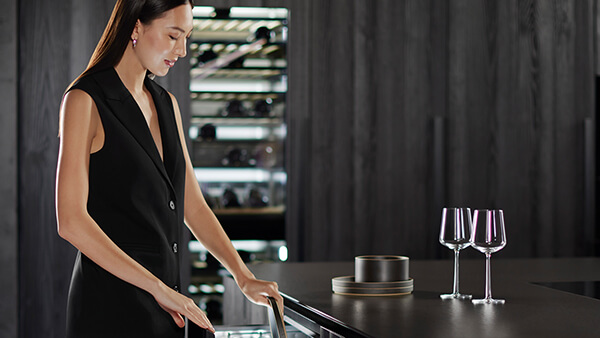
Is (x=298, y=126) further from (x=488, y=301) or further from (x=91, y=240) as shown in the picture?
(x=91, y=240)

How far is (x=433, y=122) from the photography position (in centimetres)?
387

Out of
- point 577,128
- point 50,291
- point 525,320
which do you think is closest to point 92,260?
point 525,320

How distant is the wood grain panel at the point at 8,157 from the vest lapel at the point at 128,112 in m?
2.18

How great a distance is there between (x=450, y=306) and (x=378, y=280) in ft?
0.77

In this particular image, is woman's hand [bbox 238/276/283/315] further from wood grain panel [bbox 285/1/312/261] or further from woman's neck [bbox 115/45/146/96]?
wood grain panel [bbox 285/1/312/261]

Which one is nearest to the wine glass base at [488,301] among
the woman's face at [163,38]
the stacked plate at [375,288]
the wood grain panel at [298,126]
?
the stacked plate at [375,288]

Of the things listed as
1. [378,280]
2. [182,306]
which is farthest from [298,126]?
[182,306]

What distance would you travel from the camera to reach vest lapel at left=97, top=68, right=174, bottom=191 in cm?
138

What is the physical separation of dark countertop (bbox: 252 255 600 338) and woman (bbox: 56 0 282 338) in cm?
19

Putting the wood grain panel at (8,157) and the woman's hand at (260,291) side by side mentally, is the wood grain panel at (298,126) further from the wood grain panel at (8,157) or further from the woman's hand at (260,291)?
the woman's hand at (260,291)

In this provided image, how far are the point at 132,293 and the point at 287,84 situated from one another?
245cm

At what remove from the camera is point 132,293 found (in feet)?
4.42

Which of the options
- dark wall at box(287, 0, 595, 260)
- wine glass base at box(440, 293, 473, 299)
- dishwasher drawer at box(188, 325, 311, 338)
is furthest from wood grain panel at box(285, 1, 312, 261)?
wine glass base at box(440, 293, 473, 299)

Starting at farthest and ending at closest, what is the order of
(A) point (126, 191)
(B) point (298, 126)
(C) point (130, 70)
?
(B) point (298, 126) < (C) point (130, 70) < (A) point (126, 191)
